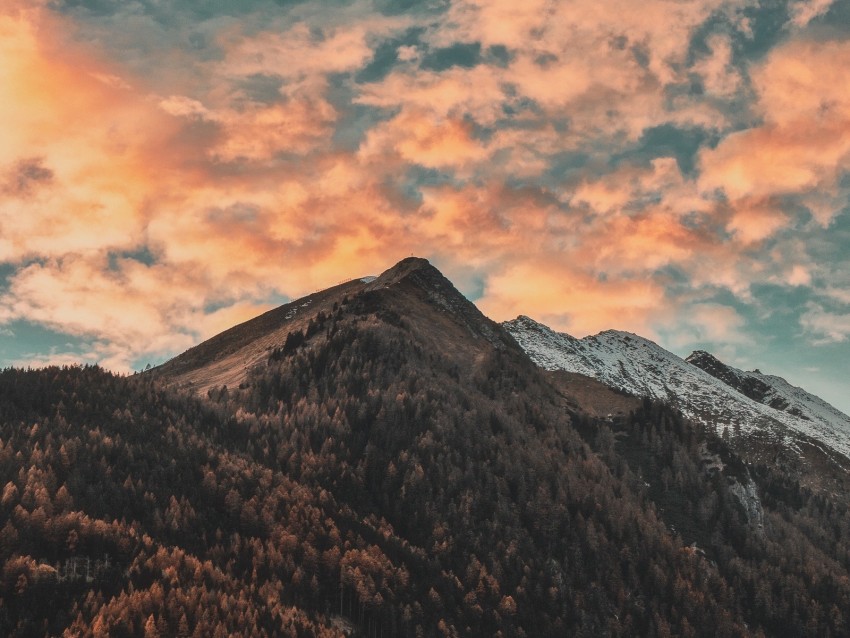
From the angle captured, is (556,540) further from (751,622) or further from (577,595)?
(751,622)

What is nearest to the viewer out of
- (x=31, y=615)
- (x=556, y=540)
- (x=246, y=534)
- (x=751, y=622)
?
(x=31, y=615)

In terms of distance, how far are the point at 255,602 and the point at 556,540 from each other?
82951 millimetres

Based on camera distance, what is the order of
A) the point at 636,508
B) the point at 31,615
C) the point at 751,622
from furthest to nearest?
the point at 636,508 → the point at 751,622 → the point at 31,615

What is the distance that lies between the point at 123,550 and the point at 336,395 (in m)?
76.4

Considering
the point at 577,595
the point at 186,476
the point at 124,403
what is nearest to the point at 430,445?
the point at 577,595

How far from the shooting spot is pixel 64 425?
5010 inches

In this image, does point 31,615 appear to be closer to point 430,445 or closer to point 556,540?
point 430,445

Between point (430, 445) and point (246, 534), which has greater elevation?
point (430, 445)

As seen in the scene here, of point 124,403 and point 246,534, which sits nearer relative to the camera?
point 246,534

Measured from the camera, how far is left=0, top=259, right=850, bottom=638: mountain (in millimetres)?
93125

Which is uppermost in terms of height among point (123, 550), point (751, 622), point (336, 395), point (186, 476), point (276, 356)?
point (276, 356)

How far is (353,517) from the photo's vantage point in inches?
5128

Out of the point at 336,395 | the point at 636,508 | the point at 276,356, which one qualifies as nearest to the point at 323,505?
the point at 336,395

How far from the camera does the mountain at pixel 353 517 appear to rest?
93125mm
